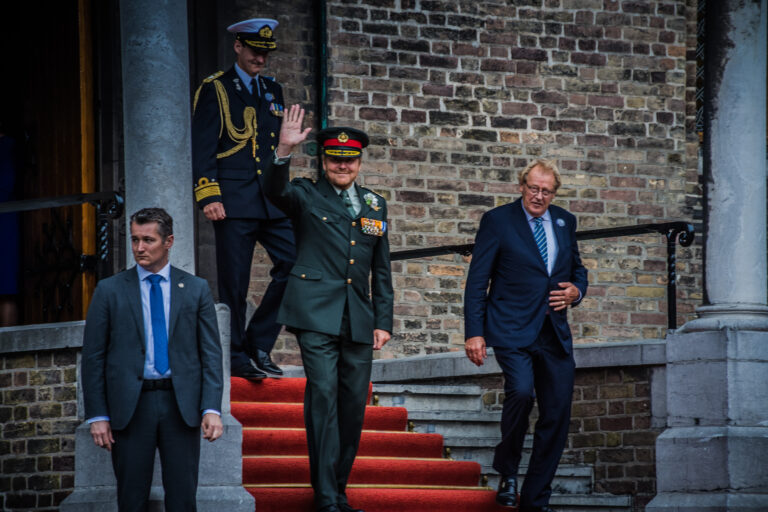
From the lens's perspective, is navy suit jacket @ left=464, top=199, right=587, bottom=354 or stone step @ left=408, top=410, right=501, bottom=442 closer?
navy suit jacket @ left=464, top=199, right=587, bottom=354

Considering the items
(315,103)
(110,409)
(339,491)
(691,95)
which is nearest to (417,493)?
(339,491)

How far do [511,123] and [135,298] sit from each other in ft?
19.0

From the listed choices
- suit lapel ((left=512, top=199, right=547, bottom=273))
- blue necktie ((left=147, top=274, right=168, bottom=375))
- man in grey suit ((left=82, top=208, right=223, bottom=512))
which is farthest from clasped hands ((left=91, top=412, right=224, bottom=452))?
suit lapel ((left=512, top=199, right=547, bottom=273))

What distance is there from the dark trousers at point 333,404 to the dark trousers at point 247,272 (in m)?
0.99

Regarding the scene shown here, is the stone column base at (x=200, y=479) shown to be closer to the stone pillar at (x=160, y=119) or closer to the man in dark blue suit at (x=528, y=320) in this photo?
the stone pillar at (x=160, y=119)

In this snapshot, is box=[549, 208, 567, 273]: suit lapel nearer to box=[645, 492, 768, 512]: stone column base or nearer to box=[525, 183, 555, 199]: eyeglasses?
box=[525, 183, 555, 199]: eyeglasses

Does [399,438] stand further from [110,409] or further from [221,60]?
[221,60]

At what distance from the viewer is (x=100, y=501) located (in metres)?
6.71

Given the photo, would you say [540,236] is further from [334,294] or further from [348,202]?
[334,294]

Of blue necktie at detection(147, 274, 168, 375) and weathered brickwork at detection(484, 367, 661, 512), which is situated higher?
blue necktie at detection(147, 274, 168, 375)

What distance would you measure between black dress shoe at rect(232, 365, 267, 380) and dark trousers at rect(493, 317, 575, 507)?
1.52 meters

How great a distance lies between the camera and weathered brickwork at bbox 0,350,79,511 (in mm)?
7629

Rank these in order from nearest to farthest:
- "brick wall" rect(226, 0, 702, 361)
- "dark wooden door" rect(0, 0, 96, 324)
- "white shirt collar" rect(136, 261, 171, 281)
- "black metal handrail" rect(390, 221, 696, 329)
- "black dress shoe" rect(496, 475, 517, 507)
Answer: "white shirt collar" rect(136, 261, 171, 281) < "black dress shoe" rect(496, 475, 517, 507) < "black metal handrail" rect(390, 221, 696, 329) < "dark wooden door" rect(0, 0, 96, 324) < "brick wall" rect(226, 0, 702, 361)

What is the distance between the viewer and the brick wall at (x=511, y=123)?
10789mm
